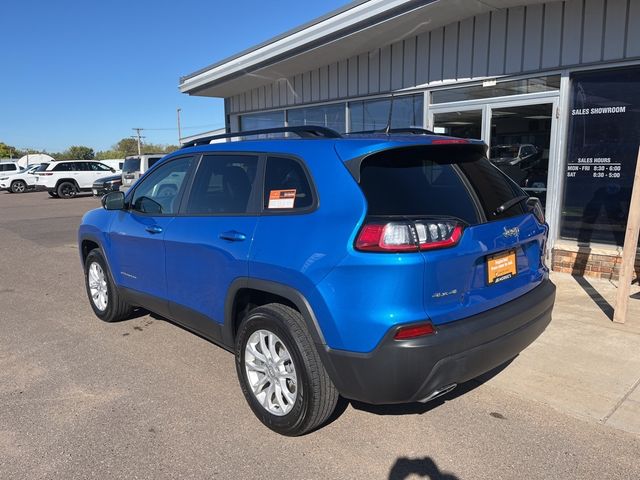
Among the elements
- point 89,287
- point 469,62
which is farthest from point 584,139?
point 89,287

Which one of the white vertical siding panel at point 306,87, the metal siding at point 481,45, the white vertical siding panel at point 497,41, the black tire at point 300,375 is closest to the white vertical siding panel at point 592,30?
the white vertical siding panel at point 497,41

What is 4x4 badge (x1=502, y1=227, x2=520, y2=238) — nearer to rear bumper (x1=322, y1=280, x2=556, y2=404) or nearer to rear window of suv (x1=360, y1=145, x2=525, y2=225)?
rear window of suv (x1=360, y1=145, x2=525, y2=225)

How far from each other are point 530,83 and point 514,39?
0.62m

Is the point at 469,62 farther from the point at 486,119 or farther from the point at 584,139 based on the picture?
the point at 584,139

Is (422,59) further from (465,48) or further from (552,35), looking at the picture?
(552,35)

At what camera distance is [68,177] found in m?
25.1

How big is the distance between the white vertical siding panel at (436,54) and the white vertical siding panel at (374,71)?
3.63 feet

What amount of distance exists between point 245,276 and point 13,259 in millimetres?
7616

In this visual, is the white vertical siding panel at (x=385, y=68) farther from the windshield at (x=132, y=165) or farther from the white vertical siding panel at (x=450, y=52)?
the windshield at (x=132, y=165)

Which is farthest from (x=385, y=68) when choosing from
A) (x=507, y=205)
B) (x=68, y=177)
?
(x=68, y=177)

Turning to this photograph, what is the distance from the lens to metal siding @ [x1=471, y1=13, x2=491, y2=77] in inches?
275

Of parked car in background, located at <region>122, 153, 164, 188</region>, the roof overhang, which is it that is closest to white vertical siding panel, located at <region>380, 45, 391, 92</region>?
the roof overhang

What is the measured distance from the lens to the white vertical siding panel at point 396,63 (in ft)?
26.8

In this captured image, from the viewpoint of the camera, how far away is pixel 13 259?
29.3 feet
